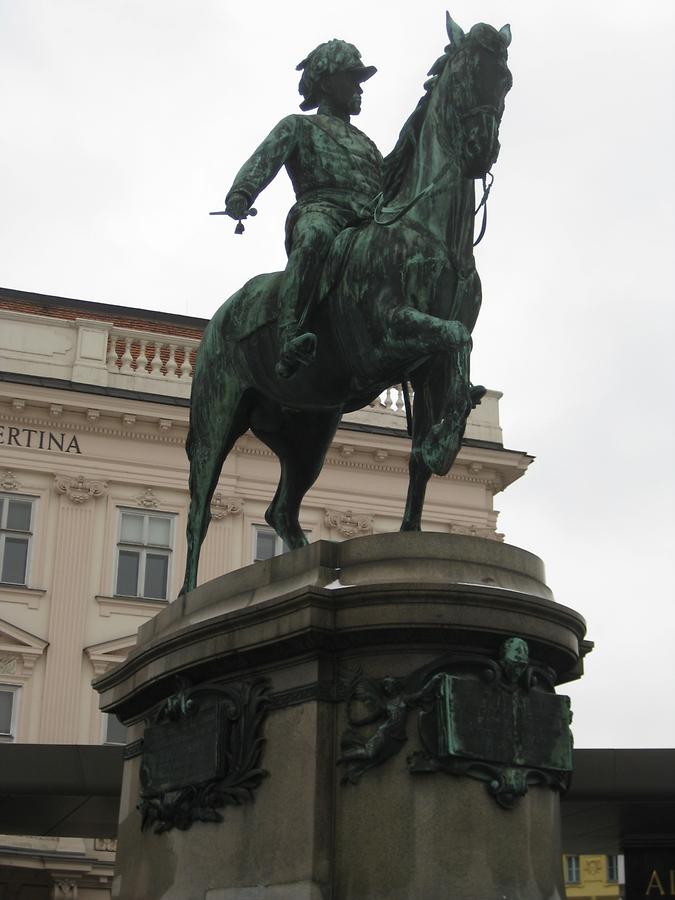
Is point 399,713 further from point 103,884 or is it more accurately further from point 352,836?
point 103,884

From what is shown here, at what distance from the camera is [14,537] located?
2658cm

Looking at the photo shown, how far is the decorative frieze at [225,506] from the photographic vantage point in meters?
27.8

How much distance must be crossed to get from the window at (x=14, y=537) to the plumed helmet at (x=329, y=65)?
19.3m

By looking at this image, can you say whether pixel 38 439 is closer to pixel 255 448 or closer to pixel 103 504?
pixel 103 504

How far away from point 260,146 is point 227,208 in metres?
0.46

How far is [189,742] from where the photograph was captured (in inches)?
275

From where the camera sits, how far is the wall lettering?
2703 cm

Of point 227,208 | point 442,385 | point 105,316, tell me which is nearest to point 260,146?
point 227,208

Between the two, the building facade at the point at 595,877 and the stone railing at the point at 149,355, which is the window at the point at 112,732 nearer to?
the stone railing at the point at 149,355

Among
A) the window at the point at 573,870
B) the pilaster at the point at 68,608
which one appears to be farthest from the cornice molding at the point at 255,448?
the window at the point at 573,870

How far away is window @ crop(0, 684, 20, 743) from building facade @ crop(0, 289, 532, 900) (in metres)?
0.02

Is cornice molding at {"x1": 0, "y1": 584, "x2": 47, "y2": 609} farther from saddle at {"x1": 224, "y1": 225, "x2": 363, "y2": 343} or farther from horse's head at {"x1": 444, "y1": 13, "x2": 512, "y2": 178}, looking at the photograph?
horse's head at {"x1": 444, "y1": 13, "x2": 512, "y2": 178}

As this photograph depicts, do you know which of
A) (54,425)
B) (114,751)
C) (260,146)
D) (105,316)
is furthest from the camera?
(105,316)

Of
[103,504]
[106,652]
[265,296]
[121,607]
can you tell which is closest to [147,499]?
[103,504]
